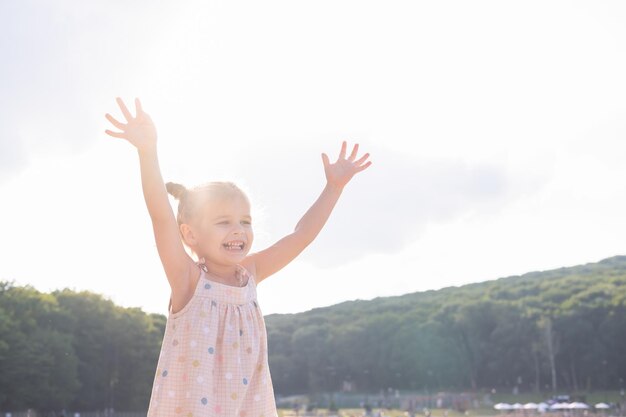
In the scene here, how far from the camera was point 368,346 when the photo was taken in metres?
105

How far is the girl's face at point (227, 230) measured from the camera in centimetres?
429

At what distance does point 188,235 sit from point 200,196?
215 mm

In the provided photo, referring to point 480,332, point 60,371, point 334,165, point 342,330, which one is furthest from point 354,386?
point 334,165

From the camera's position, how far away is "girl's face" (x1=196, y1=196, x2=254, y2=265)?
4.29 meters

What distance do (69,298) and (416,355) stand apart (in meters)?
46.1

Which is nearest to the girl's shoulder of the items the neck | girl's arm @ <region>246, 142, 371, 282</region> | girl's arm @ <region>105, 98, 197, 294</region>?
girl's arm @ <region>246, 142, 371, 282</region>

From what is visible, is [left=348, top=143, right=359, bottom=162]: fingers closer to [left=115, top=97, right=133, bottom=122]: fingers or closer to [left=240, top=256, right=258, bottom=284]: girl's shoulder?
[left=240, top=256, right=258, bottom=284]: girl's shoulder

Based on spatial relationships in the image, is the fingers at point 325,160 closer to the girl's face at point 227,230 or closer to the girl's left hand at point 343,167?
the girl's left hand at point 343,167

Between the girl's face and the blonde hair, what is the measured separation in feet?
0.09

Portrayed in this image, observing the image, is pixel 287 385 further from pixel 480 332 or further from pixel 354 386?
pixel 480 332

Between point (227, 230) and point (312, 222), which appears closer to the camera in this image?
point (227, 230)

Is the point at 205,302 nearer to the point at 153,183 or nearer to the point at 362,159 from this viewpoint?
the point at 153,183

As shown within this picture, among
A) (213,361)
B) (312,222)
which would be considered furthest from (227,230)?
(312,222)

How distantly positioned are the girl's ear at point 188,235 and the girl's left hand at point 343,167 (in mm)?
1112
